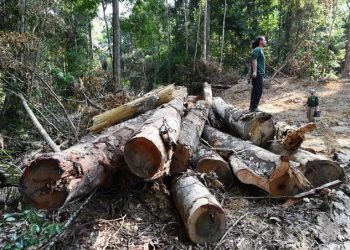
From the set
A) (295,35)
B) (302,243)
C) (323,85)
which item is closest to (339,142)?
(302,243)

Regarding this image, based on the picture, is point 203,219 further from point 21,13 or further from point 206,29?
point 206,29

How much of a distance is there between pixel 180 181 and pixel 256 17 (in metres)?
19.1

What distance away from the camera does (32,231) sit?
325cm

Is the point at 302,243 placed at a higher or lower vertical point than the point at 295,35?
lower

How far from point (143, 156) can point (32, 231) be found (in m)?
1.25

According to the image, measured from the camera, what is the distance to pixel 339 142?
6434 mm

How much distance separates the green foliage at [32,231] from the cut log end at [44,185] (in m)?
0.31

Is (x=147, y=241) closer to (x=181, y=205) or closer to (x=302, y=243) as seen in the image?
(x=181, y=205)

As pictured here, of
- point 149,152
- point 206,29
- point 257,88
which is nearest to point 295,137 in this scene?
point 149,152


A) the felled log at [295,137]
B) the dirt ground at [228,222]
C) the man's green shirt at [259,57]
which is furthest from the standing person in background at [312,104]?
the dirt ground at [228,222]

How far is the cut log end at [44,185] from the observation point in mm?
2789

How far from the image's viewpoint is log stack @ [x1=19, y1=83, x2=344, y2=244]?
113 inches

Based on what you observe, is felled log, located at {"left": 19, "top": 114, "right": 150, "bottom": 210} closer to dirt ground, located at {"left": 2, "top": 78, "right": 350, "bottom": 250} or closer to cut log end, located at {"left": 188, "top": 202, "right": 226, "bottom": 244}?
dirt ground, located at {"left": 2, "top": 78, "right": 350, "bottom": 250}

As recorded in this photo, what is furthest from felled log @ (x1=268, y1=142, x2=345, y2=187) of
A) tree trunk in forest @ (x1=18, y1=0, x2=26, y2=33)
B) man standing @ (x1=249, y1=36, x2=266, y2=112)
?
tree trunk in forest @ (x1=18, y1=0, x2=26, y2=33)
